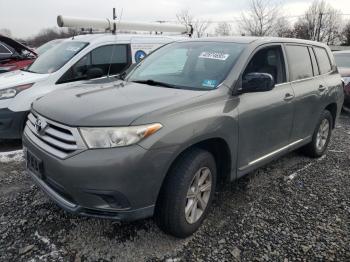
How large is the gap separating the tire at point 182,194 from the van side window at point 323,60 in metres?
2.71

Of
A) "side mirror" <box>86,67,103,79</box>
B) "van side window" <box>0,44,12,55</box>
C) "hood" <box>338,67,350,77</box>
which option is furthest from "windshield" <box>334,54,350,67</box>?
"van side window" <box>0,44,12,55</box>

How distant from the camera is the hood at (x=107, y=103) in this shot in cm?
262

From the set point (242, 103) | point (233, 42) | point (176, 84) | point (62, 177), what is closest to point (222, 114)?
point (242, 103)

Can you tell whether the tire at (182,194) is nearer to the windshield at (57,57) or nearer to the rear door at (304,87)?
the rear door at (304,87)

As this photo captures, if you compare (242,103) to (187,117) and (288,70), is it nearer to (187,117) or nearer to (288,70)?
(187,117)

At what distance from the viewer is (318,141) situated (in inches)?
202

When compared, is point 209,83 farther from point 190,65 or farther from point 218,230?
point 218,230

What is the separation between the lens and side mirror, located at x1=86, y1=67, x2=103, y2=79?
5723 mm

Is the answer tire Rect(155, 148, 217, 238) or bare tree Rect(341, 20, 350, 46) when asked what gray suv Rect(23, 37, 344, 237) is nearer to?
tire Rect(155, 148, 217, 238)

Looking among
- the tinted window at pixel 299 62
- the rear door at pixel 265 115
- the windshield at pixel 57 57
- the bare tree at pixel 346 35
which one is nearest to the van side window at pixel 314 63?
the tinted window at pixel 299 62

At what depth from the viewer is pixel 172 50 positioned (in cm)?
419

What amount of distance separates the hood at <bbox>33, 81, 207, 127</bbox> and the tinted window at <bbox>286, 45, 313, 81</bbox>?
1607 millimetres

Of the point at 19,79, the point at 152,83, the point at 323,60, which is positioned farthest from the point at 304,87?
the point at 19,79

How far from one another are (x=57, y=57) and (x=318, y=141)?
4427mm
